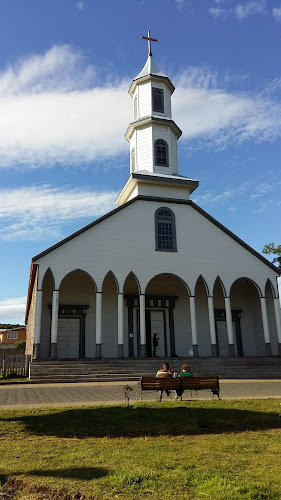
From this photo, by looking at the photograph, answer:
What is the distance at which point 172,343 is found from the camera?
26266 millimetres

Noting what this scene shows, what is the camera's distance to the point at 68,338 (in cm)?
2469

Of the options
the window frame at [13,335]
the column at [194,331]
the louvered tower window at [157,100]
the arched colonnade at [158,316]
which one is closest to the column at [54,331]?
the arched colonnade at [158,316]

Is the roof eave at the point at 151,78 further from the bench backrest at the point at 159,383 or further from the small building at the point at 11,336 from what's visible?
the small building at the point at 11,336

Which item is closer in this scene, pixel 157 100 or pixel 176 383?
pixel 176 383

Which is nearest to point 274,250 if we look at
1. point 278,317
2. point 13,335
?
point 278,317

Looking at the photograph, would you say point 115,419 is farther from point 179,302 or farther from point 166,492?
point 179,302

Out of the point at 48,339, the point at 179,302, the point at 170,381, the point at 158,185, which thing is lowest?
the point at 170,381

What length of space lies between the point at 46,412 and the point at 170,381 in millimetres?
3694

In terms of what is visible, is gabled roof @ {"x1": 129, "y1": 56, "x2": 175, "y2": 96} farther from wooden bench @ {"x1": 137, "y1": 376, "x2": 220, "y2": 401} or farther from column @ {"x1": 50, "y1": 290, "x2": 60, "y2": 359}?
wooden bench @ {"x1": 137, "y1": 376, "x2": 220, "y2": 401}

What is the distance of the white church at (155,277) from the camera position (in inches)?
924

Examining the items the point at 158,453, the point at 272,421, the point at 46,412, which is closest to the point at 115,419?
the point at 46,412

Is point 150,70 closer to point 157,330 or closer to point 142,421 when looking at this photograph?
point 157,330

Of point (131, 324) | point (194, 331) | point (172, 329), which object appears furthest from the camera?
point (172, 329)

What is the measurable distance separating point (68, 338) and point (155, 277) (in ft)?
21.4
